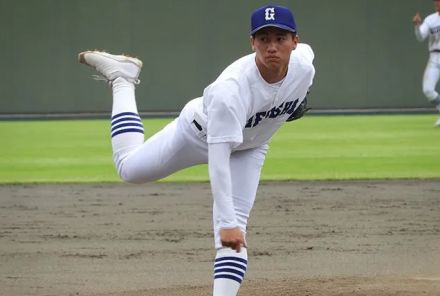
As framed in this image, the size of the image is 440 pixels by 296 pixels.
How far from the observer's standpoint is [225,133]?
15.3 feet

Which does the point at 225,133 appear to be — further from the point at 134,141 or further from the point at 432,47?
the point at 432,47

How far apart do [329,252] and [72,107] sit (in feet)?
57.9

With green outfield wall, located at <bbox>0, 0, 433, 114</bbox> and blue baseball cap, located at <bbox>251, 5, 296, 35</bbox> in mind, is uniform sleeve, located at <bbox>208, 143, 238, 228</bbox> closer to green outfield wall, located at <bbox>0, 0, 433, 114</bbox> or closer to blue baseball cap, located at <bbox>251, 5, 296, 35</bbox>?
blue baseball cap, located at <bbox>251, 5, 296, 35</bbox>

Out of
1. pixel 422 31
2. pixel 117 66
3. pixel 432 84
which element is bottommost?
pixel 117 66

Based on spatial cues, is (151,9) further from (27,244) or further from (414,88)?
(27,244)

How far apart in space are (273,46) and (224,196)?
769mm

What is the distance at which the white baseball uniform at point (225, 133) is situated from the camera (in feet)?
15.4

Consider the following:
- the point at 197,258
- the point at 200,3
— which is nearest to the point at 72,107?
the point at 200,3

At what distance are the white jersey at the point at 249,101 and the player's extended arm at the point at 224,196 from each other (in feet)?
0.19

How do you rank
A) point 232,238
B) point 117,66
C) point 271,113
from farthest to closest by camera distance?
1. point 117,66
2. point 271,113
3. point 232,238

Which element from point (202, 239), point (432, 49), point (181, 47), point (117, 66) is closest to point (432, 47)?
point (432, 49)

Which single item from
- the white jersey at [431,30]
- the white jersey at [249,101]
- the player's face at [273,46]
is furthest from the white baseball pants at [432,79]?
the player's face at [273,46]

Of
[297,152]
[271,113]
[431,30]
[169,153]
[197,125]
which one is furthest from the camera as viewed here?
[431,30]

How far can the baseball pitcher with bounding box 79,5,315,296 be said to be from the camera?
4.69 m
